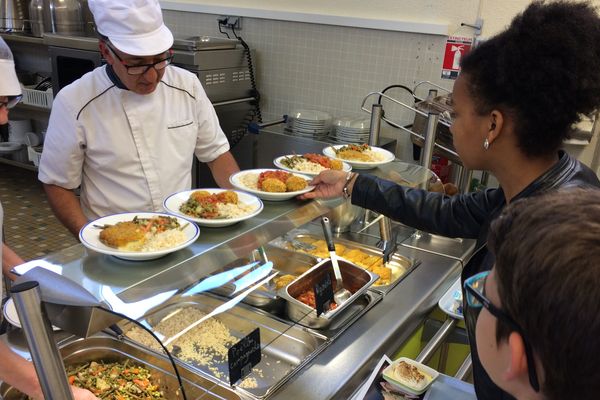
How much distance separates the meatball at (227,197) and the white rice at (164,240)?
9.7 inches

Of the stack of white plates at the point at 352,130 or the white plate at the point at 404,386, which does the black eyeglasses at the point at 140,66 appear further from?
the stack of white plates at the point at 352,130

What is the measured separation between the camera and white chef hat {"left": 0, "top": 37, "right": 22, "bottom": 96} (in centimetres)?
136

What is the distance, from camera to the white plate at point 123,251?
1.20m

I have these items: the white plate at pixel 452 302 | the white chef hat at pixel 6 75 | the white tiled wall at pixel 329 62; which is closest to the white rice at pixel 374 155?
the white plate at pixel 452 302

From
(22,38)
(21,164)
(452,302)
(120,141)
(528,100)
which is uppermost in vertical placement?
(528,100)

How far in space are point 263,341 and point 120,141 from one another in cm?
109

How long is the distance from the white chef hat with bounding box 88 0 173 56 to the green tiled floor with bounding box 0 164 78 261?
211 centimetres

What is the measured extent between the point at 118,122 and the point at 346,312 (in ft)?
3.97

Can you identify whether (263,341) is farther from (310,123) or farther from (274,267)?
(310,123)

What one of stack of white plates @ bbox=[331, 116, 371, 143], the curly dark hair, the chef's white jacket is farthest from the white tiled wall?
the curly dark hair

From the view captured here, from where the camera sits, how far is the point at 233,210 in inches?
59.4

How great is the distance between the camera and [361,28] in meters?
3.87

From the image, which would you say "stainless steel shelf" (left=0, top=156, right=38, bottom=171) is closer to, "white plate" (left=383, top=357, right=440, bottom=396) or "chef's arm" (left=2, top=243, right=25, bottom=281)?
"chef's arm" (left=2, top=243, right=25, bottom=281)

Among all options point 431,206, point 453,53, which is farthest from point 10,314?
point 453,53
